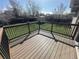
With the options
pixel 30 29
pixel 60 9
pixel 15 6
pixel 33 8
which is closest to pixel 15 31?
pixel 30 29

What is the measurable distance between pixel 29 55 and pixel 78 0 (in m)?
24.3

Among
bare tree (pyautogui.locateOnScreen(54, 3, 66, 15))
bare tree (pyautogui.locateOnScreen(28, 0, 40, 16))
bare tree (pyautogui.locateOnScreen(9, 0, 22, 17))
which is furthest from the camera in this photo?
bare tree (pyautogui.locateOnScreen(28, 0, 40, 16))

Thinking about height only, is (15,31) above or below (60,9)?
below

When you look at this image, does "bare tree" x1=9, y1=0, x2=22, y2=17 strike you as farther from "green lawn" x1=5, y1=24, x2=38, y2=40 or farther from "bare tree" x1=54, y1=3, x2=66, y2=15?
"green lawn" x1=5, y1=24, x2=38, y2=40

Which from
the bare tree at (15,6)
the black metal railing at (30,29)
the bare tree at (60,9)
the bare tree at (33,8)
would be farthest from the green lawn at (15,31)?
the bare tree at (60,9)

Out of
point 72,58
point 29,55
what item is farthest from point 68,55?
point 29,55

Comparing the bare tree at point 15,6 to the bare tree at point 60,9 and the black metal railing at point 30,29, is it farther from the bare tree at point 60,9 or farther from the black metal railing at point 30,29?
the black metal railing at point 30,29

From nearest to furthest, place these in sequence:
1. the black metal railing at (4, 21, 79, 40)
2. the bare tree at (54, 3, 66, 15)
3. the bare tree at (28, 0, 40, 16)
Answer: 1. the black metal railing at (4, 21, 79, 40)
2. the bare tree at (54, 3, 66, 15)
3. the bare tree at (28, 0, 40, 16)

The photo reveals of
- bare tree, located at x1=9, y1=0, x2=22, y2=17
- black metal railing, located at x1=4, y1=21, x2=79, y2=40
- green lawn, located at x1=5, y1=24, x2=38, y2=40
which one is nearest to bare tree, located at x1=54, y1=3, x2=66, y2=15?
bare tree, located at x1=9, y1=0, x2=22, y2=17

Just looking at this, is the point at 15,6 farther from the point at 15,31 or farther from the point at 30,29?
the point at 15,31

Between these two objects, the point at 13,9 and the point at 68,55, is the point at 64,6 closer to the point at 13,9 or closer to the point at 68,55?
the point at 13,9

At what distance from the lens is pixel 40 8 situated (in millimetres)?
22250

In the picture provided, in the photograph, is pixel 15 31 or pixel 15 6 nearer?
pixel 15 31

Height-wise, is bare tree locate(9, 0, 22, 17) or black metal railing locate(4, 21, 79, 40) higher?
bare tree locate(9, 0, 22, 17)
